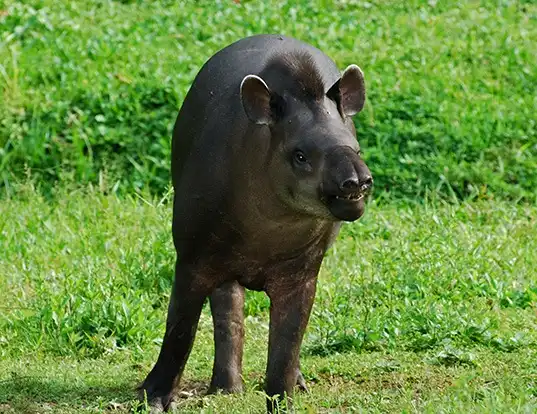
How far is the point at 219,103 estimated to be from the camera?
236 inches

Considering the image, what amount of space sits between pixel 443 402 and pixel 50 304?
110 inches

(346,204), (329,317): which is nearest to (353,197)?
(346,204)

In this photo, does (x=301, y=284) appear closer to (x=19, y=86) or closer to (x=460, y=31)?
(x=19, y=86)

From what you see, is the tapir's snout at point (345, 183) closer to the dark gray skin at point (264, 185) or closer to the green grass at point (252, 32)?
the dark gray skin at point (264, 185)

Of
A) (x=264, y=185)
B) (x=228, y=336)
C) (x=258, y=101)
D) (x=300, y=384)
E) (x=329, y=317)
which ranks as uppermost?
(x=258, y=101)

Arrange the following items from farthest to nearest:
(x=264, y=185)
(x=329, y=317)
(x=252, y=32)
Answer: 1. (x=252, y=32)
2. (x=329, y=317)
3. (x=264, y=185)

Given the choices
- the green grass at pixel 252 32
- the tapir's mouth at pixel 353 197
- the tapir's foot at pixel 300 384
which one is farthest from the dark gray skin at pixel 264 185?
the green grass at pixel 252 32

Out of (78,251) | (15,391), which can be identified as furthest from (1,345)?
(78,251)

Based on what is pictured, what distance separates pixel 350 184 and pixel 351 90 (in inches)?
33.5

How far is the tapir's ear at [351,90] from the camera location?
18.6 ft

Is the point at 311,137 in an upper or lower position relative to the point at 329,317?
upper

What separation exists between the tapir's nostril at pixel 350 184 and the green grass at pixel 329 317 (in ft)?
2.80

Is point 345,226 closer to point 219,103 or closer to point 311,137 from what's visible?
point 219,103

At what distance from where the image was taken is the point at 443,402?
5559 mm
